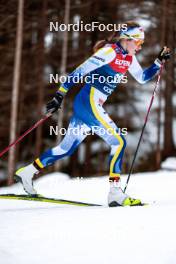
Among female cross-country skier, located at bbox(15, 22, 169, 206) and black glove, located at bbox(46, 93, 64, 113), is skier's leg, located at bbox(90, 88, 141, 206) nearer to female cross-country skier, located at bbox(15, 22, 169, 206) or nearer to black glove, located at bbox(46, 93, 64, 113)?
female cross-country skier, located at bbox(15, 22, 169, 206)

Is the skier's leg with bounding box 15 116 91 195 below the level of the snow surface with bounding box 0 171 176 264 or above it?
above

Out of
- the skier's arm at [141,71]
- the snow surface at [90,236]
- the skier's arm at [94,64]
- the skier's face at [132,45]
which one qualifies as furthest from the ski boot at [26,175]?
the skier's face at [132,45]

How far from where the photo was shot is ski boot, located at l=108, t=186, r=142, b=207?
5098 mm

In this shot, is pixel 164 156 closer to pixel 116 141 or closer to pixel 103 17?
pixel 103 17

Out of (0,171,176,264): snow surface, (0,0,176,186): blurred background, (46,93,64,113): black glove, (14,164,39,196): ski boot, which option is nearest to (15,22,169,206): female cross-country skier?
(46,93,64,113): black glove

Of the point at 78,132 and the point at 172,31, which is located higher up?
the point at 172,31

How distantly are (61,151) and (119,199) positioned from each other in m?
0.90

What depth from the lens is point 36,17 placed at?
1605 cm

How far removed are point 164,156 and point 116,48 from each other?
37.5ft

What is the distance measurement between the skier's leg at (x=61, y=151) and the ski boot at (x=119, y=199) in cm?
71

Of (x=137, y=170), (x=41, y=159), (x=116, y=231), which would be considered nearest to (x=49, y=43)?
(x=137, y=170)

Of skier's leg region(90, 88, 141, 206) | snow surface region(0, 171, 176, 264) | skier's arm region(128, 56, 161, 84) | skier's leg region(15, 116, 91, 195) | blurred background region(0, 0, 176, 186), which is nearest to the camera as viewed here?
snow surface region(0, 171, 176, 264)

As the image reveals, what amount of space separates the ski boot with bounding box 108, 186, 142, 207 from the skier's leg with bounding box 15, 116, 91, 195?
71 cm

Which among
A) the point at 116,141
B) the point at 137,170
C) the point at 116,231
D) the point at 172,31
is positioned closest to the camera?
the point at 116,231
